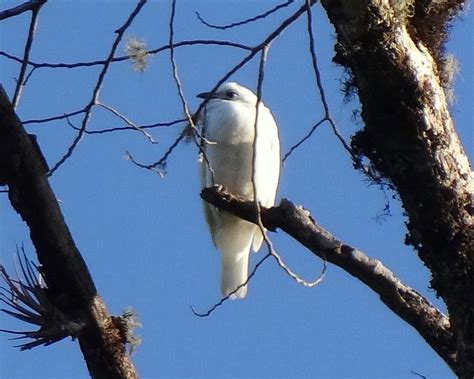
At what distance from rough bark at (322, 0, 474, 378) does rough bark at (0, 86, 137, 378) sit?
0.98m

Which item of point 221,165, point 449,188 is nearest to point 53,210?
point 449,188

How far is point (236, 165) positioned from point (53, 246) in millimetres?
2941

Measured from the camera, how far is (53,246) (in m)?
3.41

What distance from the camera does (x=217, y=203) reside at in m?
4.69

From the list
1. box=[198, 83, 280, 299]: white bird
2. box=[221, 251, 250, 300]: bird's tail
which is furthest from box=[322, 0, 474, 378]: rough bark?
box=[221, 251, 250, 300]: bird's tail

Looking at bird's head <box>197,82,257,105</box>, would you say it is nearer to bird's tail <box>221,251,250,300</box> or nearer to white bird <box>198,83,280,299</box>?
white bird <box>198,83,280,299</box>

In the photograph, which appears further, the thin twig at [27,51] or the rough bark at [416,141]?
the thin twig at [27,51]

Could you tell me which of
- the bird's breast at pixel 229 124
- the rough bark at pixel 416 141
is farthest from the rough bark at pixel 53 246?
the bird's breast at pixel 229 124

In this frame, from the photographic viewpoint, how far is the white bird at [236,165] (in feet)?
20.6

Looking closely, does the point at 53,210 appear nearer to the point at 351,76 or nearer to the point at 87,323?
the point at 87,323

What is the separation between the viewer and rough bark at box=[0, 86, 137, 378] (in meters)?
3.40

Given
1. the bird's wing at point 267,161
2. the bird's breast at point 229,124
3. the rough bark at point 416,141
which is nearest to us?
the rough bark at point 416,141

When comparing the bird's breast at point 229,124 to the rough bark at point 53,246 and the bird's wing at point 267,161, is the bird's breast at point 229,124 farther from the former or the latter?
the rough bark at point 53,246

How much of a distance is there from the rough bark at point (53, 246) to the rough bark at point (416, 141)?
98cm
